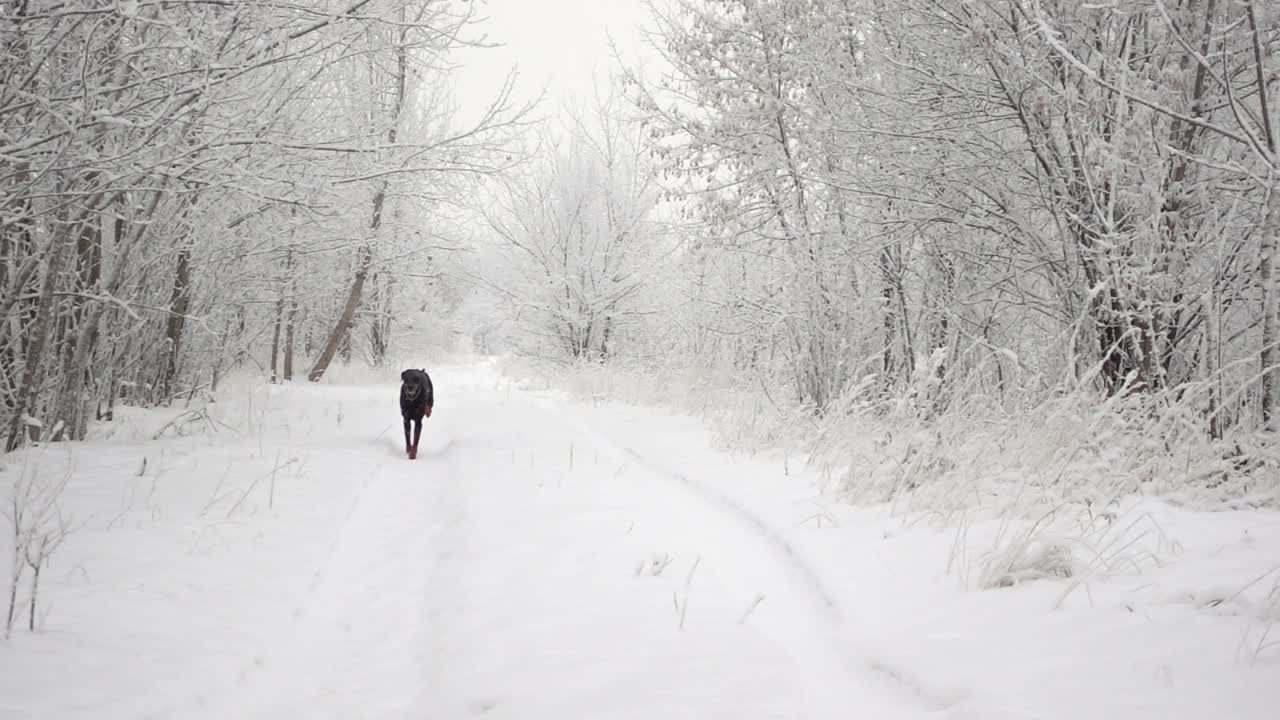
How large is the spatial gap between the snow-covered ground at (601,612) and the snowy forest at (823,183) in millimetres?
1386

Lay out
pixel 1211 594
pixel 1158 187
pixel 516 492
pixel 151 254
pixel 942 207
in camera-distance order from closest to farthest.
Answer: pixel 1211 594 < pixel 1158 187 < pixel 516 492 < pixel 942 207 < pixel 151 254

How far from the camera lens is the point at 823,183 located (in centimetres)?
759

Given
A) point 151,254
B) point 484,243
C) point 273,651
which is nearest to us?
point 273,651

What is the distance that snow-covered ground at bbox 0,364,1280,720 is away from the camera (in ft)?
7.07

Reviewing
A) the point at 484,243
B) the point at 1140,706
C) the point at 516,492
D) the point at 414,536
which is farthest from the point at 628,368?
the point at 1140,706

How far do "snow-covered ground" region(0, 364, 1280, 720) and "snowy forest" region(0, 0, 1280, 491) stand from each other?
54.5 inches

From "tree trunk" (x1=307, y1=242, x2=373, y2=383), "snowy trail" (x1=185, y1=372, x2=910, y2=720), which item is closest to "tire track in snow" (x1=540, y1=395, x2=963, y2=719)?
"snowy trail" (x1=185, y1=372, x2=910, y2=720)

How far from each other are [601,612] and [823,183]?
6014mm

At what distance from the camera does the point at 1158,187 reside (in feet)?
13.7

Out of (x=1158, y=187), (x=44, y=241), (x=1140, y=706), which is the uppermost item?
(x=1158, y=187)

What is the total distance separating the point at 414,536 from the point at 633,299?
13679mm

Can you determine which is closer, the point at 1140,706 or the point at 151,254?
the point at 1140,706

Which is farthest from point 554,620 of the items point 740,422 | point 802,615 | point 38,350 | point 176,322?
point 176,322

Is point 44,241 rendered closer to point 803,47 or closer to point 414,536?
point 414,536
